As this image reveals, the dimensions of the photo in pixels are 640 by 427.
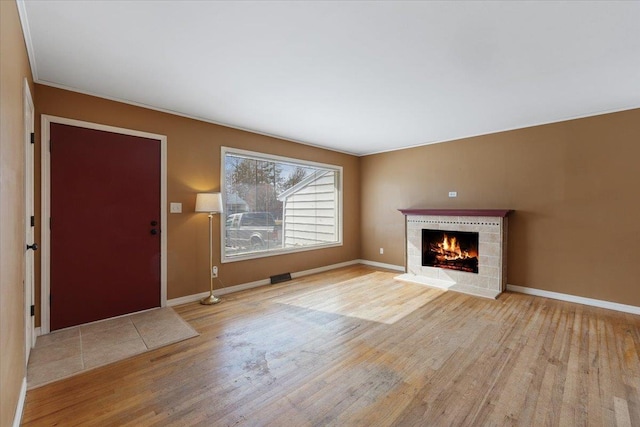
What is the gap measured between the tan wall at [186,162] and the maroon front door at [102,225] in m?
0.16

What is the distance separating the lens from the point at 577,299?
12.5 feet

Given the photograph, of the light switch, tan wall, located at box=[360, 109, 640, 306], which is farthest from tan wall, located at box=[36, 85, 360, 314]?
tan wall, located at box=[360, 109, 640, 306]

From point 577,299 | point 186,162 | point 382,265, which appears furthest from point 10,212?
point 577,299

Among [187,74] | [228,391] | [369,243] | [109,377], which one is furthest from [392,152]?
[109,377]

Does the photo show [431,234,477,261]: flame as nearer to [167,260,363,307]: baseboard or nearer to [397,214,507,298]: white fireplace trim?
[397,214,507,298]: white fireplace trim

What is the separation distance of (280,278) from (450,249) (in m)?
2.95

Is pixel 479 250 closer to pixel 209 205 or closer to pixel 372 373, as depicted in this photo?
pixel 372 373

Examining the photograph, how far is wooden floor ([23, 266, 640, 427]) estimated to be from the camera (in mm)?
1766

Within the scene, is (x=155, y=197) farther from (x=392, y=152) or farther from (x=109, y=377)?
(x=392, y=152)

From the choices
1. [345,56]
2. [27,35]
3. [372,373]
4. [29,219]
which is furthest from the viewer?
[29,219]

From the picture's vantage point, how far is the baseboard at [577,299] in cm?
346

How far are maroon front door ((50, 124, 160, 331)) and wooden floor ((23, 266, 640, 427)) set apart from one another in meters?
0.72

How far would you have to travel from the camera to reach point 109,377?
2.16 meters

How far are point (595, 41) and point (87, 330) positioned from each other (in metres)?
5.10
